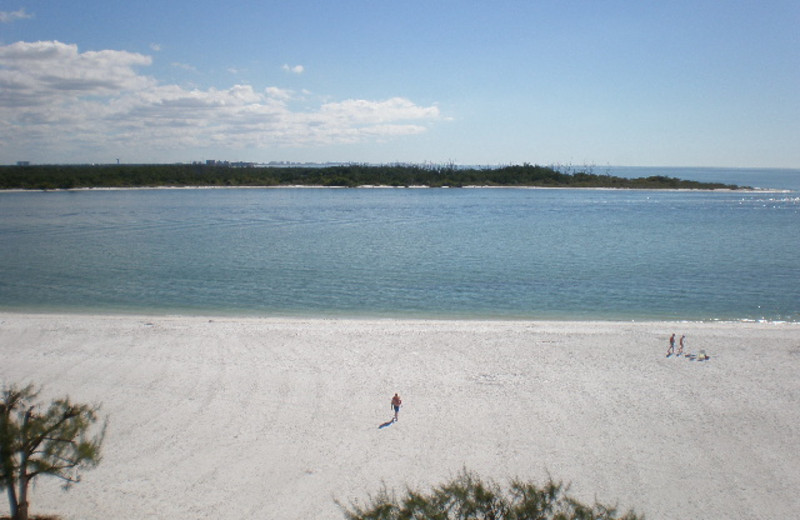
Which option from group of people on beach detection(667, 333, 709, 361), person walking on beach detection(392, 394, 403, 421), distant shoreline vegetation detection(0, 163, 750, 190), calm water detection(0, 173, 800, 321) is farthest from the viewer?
distant shoreline vegetation detection(0, 163, 750, 190)

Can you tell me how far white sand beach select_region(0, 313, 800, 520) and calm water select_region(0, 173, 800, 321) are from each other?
4.08 m

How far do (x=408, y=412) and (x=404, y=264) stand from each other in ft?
65.7

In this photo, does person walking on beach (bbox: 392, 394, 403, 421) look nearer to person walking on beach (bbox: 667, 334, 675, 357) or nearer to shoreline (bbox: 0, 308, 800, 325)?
shoreline (bbox: 0, 308, 800, 325)

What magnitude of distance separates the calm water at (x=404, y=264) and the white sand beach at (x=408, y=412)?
408 centimetres

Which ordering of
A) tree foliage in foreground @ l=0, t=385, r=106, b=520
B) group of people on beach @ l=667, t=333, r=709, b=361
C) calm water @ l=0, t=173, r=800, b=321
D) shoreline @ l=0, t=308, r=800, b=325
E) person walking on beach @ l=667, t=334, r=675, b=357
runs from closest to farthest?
tree foliage in foreground @ l=0, t=385, r=106, b=520, group of people on beach @ l=667, t=333, r=709, b=361, person walking on beach @ l=667, t=334, r=675, b=357, shoreline @ l=0, t=308, r=800, b=325, calm water @ l=0, t=173, r=800, b=321

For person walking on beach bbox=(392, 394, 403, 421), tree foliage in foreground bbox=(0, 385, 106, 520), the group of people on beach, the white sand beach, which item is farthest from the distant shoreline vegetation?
tree foliage in foreground bbox=(0, 385, 106, 520)

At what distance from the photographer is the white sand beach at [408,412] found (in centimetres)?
971

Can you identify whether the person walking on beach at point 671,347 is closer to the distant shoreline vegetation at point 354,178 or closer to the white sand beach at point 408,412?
the white sand beach at point 408,412

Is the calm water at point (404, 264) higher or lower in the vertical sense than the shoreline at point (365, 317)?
higher

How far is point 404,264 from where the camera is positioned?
1272 inches

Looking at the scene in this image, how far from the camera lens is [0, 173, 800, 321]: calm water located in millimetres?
23422

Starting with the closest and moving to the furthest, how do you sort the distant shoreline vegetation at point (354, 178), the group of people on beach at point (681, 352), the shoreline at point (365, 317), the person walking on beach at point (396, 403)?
the person walking on beach at point (396, 403), the group of people on beach at point (681, 352), the shoreline at point (365, 317), the distant shoreline vegetation at point (354, 178)

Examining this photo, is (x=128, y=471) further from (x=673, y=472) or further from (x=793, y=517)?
(x=793, y=517)

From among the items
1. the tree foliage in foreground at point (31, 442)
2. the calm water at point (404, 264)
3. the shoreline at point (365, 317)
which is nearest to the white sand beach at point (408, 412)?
the shoreline at point (365, 317)
